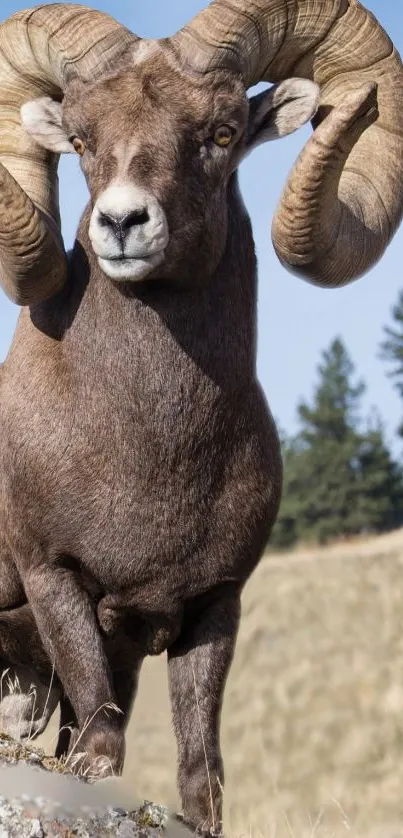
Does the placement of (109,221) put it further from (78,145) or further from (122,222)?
(78,145)

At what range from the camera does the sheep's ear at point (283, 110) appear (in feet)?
25.7

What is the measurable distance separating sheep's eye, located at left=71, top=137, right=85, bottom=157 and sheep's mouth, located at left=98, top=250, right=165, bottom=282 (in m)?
1.07

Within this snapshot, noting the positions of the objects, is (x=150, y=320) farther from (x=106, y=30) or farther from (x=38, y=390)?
(x=106, y=30)

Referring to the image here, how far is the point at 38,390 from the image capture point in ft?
24.7

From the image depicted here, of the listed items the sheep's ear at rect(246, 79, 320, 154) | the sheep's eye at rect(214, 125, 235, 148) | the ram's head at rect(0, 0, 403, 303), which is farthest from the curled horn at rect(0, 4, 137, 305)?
the sheep's ear at rect(246, 79, 320, 154)

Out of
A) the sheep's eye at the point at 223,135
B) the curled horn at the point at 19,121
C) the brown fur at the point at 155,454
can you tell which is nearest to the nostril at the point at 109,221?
the brown fur at the point at 155,454

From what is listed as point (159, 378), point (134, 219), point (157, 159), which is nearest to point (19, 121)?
point (157, 159)

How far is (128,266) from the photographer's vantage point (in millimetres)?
6469

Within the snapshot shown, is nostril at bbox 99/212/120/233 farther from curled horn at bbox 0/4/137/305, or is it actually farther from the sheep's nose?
curled horn at bbox 0/4/137/305

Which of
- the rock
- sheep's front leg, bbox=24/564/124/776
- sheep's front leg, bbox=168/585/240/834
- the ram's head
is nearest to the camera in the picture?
the rock

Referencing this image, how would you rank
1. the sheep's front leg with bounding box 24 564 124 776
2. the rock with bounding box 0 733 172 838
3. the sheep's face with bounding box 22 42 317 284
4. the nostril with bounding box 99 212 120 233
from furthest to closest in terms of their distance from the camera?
1. the sheep's front leg with bounding box 24 564 124 776
2. the sheep's face with bounding box 22 42 317 284
3. the nostril with bounding box 99 212 120 233
4. the rock with bounding box 0 733 172 838

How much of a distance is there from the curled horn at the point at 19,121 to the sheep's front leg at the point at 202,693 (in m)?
2.01

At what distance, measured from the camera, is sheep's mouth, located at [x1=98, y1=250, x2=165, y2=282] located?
6.46 m

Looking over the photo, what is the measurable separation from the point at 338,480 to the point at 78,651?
239ft
